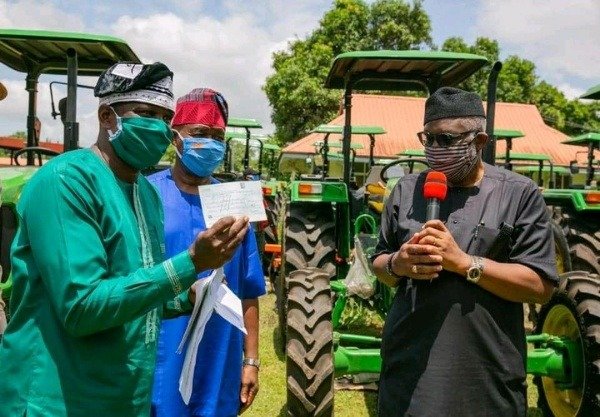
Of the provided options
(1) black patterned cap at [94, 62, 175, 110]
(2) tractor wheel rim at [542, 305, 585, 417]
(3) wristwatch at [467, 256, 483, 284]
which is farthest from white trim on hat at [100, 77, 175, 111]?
(2) tractor wheel rim at [542, 305, 585, 417]

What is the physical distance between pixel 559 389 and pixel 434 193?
2.67m

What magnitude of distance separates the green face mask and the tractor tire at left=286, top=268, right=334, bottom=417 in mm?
2408

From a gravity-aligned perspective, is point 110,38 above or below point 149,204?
above

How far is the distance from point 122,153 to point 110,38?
3.77m

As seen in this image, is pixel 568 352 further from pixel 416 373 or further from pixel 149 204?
pixel 149 204

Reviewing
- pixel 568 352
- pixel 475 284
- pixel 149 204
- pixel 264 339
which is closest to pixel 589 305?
pixel 568 352

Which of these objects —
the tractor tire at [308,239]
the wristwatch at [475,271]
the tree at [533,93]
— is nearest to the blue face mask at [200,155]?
the wristwatch at [475,271]

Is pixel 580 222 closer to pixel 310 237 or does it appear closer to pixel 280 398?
pixel 310 237

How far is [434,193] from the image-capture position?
7.21 ft

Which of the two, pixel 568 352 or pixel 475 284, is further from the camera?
pixel 568 352

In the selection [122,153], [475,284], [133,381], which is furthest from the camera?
[475,284]

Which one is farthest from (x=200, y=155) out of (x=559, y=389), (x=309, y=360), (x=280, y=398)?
(x=280, y=398)

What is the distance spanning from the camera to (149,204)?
2025 mm

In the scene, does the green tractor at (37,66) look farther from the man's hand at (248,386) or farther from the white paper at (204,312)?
the white paper at (204,312)
